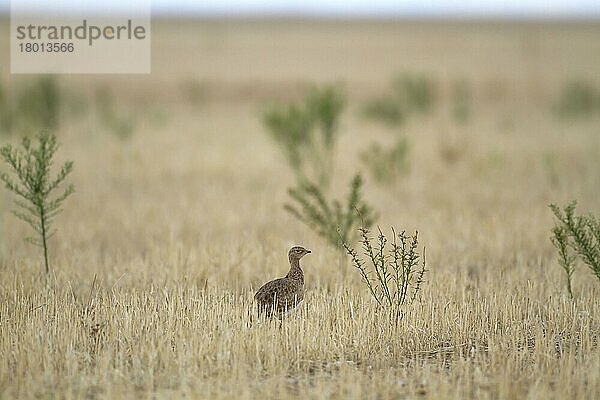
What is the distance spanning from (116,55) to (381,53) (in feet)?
96.3

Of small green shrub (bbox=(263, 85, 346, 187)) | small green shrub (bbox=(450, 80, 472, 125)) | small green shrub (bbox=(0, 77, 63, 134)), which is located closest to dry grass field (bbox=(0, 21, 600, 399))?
small green shrub (bbox=(0, 77, 63, 134))

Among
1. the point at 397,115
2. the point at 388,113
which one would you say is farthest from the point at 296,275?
the point at 388,113

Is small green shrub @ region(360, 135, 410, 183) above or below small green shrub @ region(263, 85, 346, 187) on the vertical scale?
below

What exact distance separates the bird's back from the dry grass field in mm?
146

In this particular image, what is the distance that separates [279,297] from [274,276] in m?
1.98

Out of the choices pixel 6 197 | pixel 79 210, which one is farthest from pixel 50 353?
pixel 6 197

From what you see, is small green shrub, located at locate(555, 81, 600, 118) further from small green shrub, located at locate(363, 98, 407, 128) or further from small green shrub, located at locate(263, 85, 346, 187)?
small green shrub, located at locate(263, 85, 346, 187)

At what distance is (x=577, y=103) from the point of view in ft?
102

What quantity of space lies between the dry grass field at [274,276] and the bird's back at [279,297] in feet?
0.48

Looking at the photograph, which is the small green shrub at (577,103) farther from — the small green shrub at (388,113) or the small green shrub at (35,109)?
the small green shrub at (35,109)

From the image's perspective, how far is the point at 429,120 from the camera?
95.3 feet

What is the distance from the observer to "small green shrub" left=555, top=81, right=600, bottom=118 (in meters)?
30.3

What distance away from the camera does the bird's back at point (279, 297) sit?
761 centimetres

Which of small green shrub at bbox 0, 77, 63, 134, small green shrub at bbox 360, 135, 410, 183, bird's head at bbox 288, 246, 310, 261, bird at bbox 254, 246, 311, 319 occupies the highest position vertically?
small green shrub at bbox 0, 77, 63, 134
